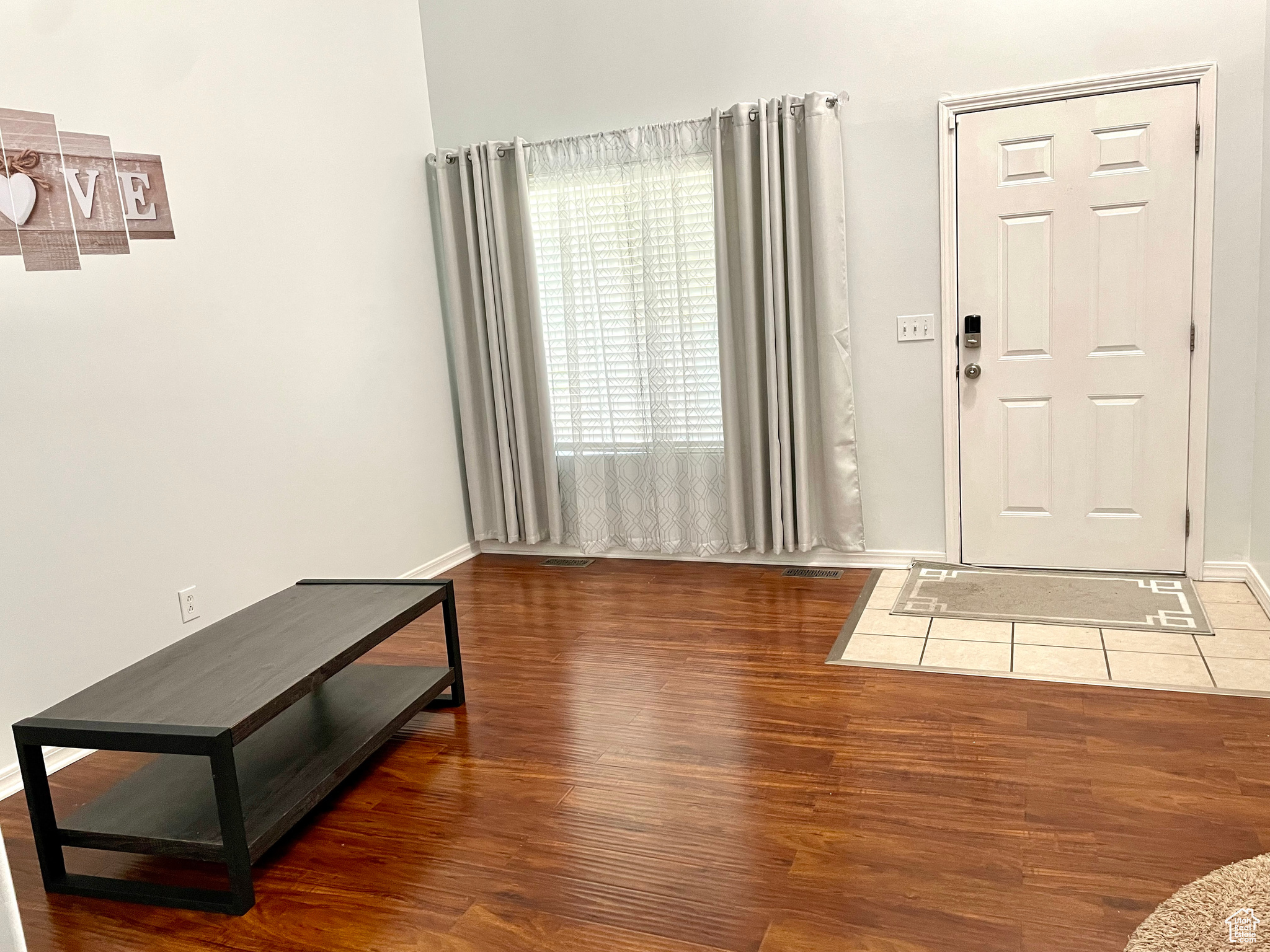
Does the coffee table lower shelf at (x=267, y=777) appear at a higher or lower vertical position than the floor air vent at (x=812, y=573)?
higher

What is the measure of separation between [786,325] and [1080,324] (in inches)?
47.3

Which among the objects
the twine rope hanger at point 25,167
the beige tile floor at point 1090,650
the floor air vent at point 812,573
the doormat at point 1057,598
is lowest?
the floor air vent at point 812,573

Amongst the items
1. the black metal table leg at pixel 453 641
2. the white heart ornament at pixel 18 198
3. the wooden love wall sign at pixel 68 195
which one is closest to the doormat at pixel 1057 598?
the black metal table leg at pixel 453 641

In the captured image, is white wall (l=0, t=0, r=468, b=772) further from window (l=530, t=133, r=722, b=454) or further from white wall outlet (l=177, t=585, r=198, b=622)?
window (l=530, t=133, r=722, b=454)

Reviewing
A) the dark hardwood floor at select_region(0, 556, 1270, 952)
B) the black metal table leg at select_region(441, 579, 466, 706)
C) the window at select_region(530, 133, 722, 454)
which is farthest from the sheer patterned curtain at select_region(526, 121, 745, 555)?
the black metal table leg at select_region(441, 579, 466, 706)

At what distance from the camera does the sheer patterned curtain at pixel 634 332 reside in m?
4.38

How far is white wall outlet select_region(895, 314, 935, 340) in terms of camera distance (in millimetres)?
4105

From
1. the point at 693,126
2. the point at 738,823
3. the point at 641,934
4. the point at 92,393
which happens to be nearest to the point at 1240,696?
the point at 738,823

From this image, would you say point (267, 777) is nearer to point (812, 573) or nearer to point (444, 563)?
point (444, 563)

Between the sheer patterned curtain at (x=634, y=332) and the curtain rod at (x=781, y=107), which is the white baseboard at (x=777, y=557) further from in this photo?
the curtain rod at (x=781, y=107)

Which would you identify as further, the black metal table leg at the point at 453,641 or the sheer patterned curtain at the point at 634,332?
the sheer patterned curtain at the point at 634,332

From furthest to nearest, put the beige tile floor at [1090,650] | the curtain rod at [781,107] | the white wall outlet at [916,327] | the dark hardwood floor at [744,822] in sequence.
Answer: the white wall outlet at [916,327] → the curtain rod at [781,107] → the beige tile floor at [1090,650] → the dark hardwood floor at [744,822]

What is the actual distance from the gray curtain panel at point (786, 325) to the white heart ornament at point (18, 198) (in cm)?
260

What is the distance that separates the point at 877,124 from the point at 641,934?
338 centimetres
